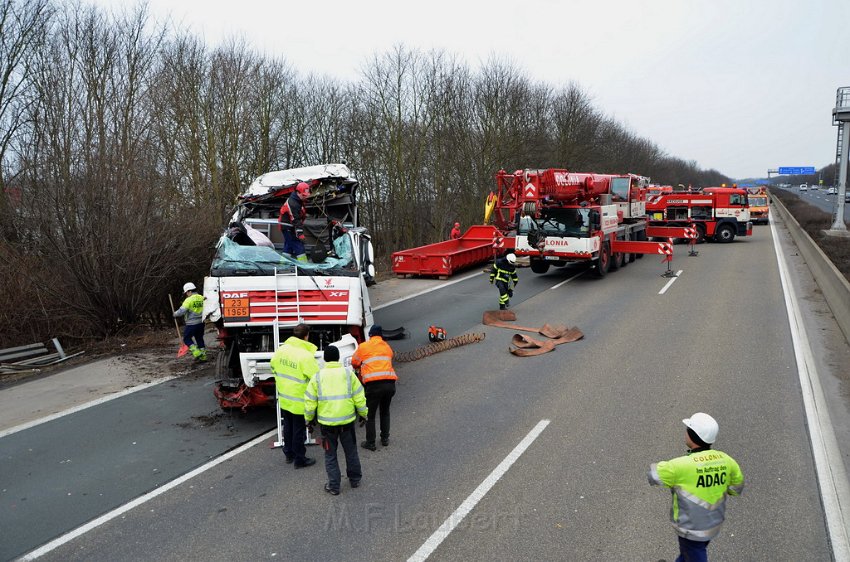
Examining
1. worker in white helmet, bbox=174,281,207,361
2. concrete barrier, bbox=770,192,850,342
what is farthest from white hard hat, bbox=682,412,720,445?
concrete barrier, bbox=770,192,850,342

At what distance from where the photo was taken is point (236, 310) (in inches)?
319

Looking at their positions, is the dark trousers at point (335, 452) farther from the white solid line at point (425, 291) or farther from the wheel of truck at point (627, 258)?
the wheel of truck at point (627, 258)

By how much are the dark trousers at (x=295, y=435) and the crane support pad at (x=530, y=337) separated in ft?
17.2

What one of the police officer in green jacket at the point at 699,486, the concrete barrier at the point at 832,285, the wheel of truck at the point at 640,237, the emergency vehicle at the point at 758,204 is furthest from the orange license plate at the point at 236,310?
the emergency vehicle at the point at 758,204

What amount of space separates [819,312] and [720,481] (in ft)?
40.5

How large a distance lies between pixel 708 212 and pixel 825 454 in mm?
26840

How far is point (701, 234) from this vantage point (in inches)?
1239

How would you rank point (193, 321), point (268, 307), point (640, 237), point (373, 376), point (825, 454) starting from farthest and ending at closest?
point (640, 237) < point (193, 321) < point (268, 307) < point (373, 376) < point (825, 454)

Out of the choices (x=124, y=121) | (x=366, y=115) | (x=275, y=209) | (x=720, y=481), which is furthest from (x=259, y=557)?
(x=366, y=115)

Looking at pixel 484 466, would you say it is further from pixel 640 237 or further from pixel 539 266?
pixel 640 237

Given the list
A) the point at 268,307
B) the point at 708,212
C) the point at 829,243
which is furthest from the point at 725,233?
the point at 268,307

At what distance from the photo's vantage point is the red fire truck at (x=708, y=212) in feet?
101

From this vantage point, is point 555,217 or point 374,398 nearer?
point 374,398

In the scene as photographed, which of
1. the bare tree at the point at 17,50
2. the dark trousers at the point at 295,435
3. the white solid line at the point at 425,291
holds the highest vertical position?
the bare tree at the point at 17,50
